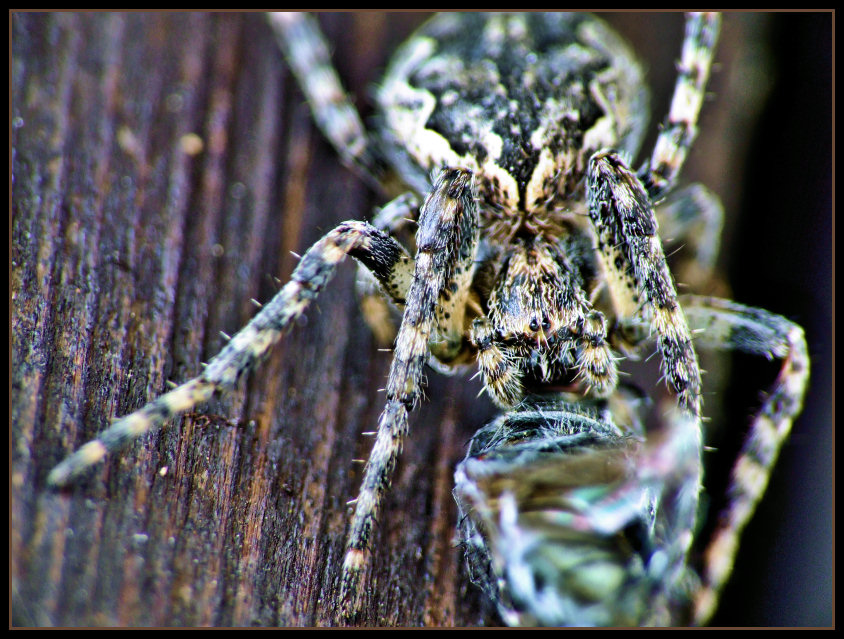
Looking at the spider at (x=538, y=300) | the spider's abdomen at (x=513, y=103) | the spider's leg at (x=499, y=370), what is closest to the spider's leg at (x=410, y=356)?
the spider at (x=538, y=300)

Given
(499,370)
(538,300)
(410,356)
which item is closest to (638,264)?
(538,300)

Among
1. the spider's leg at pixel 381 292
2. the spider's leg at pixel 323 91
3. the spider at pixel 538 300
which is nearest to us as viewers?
the spider at pixel 538 300

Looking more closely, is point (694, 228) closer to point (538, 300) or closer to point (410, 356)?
point (538, 300)

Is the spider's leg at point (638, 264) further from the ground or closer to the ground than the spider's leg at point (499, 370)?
further from the ground

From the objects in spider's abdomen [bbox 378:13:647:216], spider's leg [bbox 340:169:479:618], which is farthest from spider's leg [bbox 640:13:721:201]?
spider's leg [bbox 340:169:479:618]

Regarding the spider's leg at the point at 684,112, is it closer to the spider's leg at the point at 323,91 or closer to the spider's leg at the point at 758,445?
the spider's leg at the point at 758,445

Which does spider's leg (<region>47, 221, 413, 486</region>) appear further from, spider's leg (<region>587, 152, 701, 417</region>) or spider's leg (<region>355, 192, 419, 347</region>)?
Answer: spider's leg (<region>587, 152, 701, 417</region>)

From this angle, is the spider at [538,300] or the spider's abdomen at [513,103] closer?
the spider at [538,300]
